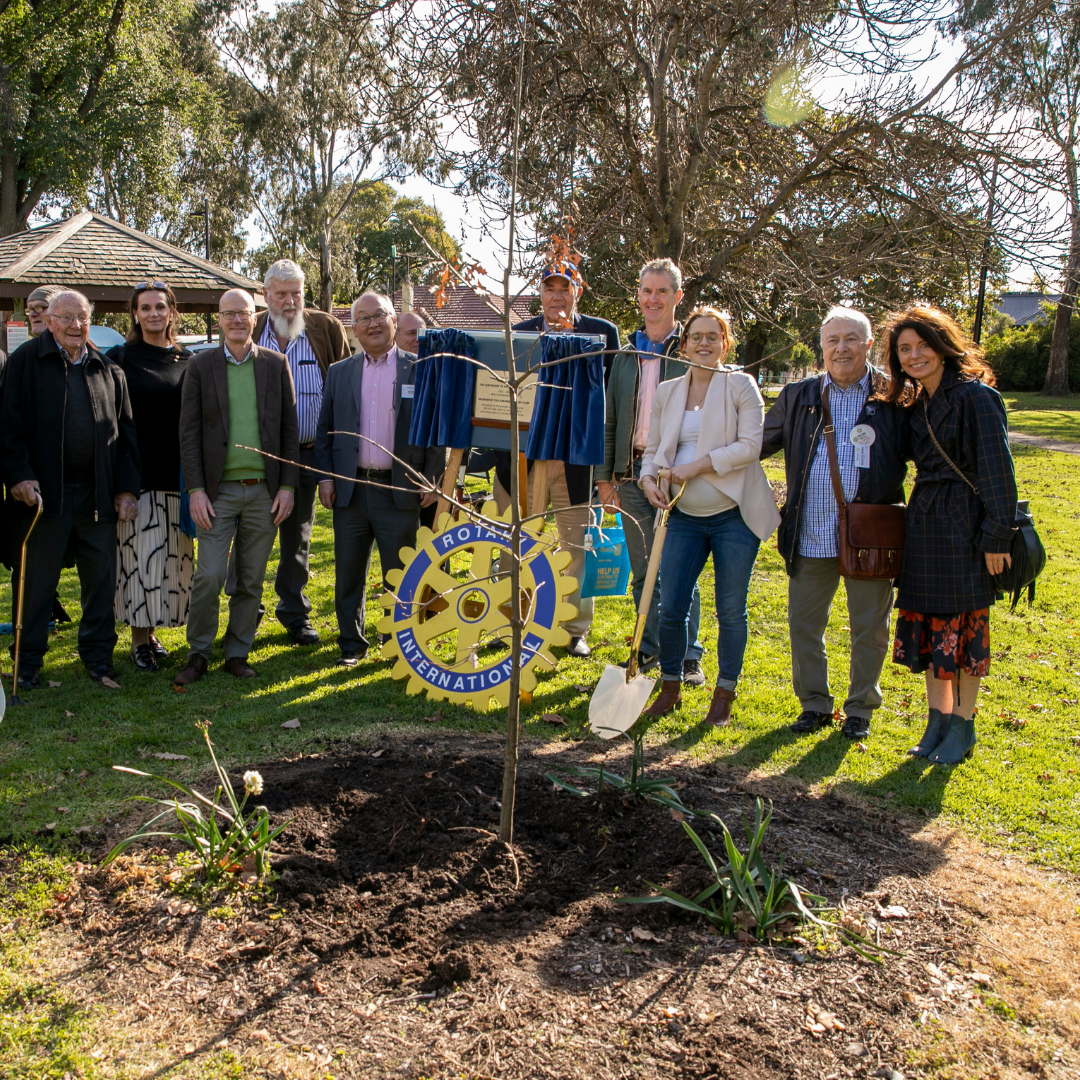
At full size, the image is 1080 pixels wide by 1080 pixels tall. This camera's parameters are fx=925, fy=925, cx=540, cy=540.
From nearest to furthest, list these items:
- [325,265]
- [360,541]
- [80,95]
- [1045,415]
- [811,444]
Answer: [811,444] < [360,541] < [1045,415] < [80,95] < [325,265]

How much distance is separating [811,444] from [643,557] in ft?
4.38

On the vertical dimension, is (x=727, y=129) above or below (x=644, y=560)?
above

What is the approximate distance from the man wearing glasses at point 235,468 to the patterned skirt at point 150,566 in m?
0.28

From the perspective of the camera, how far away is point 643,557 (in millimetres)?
5699

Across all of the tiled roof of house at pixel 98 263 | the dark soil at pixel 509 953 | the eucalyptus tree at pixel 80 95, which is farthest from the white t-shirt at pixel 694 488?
the eucalyptus tree at pixel 80 95

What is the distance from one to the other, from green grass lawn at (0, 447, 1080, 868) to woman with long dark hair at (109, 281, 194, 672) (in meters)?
0.40

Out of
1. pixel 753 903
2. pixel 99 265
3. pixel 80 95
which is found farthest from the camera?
pixel 80 95

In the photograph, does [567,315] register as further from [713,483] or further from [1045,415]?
[1045,415]

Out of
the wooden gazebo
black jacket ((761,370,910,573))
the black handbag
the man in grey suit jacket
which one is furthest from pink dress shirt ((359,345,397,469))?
the wooden gazebo

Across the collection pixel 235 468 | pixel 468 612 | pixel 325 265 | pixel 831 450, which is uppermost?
pixel 325 265

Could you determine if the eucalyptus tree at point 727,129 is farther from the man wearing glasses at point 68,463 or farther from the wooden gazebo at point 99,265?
the wooden gazebo at point 99,265

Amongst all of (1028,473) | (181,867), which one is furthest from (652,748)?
(1028,473)

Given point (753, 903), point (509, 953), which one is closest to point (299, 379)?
point (509, 953)

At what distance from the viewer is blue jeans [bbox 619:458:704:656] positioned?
18.2 ft
